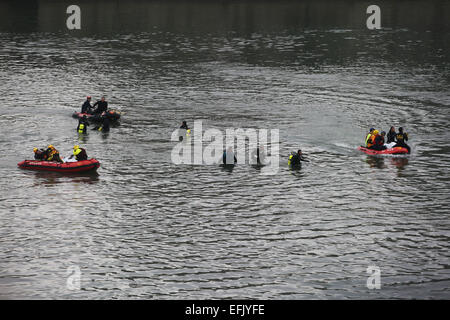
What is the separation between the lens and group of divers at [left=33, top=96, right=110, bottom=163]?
51.2m

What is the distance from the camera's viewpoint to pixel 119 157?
180 feet

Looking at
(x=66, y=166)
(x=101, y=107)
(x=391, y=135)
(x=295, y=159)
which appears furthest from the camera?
(x=101, y=107)

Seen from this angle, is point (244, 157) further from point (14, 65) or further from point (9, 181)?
point (14, 65)

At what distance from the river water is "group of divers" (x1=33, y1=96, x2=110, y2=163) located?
107cm

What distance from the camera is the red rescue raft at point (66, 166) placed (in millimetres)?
50750

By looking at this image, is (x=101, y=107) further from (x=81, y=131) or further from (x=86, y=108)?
(x=81, y=131)

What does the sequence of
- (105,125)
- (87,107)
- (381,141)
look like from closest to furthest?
1. (381,141)
2. (105,125)
3. (87,107)

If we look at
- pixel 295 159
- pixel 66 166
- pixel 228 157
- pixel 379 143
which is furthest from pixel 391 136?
pixel 66 166

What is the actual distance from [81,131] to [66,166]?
37.8 feet

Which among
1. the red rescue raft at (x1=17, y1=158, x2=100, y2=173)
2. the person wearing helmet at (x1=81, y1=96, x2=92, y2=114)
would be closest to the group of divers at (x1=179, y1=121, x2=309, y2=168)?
the red rescue raft at (x1=17, y1=158, x2=100, y2=173)

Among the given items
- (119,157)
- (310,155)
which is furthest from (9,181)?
(310,155)

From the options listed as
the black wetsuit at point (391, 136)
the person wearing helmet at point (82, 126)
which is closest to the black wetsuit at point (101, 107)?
the person wearing helmet at point (82, 126)

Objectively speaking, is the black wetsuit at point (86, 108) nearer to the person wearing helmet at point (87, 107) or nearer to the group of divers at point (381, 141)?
the person wearing helmet at point (87, 107)

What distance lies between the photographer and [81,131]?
62.0 m
